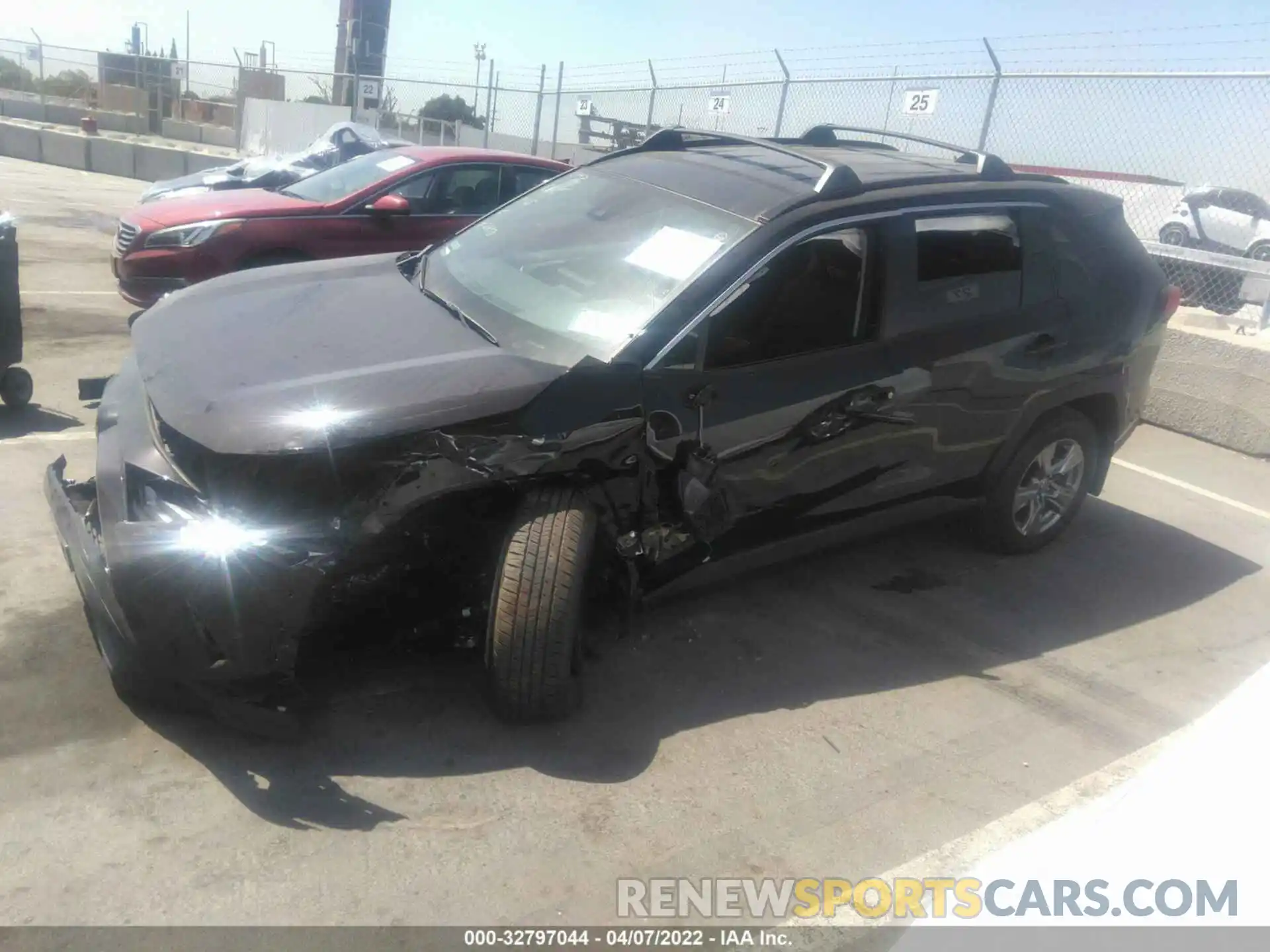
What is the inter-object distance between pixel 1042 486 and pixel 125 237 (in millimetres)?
6896

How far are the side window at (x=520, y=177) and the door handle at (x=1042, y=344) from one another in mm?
5171

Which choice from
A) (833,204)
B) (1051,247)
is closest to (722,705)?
(833,204)

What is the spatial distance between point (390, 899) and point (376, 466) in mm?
1221

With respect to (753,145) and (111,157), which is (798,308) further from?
(111,157)

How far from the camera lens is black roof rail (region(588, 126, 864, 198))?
4027mm

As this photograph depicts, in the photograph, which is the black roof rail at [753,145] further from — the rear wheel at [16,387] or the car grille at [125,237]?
the car grille at [125,237]

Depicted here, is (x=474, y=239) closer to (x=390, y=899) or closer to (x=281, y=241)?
(x=390, y=899)

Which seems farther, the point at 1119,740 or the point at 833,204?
the point at 833,204

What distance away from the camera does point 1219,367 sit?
7574 mm

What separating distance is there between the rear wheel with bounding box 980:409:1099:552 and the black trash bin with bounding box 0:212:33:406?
548 centimetres

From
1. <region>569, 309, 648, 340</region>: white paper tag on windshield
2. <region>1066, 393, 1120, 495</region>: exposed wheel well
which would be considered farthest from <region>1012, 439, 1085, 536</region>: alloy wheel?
<region>569, 309, 648, 340</region>: white paper tag on windshield

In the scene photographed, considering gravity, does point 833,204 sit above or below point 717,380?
above

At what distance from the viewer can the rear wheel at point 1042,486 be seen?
4.87 metres

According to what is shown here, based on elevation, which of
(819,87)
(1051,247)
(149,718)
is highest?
(819,87)
